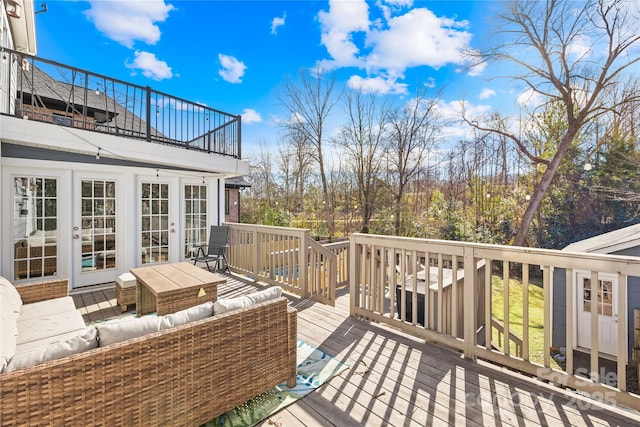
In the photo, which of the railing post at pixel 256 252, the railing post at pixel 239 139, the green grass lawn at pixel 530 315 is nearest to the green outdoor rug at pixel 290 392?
the railing post at pixel 256 252

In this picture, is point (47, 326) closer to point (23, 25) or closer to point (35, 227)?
point (35, 227)

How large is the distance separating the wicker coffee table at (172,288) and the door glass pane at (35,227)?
1.96 metres

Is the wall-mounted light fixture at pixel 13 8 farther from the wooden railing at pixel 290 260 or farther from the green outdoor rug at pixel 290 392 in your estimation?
the green outdoor rug at pixel 290 392

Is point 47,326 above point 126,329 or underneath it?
underneath

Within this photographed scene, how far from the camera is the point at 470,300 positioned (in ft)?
8.51

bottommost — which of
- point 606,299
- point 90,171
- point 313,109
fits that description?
point 606,299

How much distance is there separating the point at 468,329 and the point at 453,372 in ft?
1.37

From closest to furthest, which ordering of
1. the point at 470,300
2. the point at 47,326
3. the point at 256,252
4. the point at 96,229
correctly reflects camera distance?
the point at 47,326 → the point at 470,300 → the point at 96,229 → the point at 256,252

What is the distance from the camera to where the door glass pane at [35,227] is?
4.25 metres

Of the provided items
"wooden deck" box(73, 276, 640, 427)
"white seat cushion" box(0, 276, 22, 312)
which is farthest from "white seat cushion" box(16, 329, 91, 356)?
"wooden deck" box(73, 276, 640, 427)

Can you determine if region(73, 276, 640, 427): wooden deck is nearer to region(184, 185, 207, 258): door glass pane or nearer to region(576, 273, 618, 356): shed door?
region(184, 185, 207, 258): door glass pane

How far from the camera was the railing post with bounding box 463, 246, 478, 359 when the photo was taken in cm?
256

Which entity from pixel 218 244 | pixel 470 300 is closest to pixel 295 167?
pixel 218 244

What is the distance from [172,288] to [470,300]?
306cm
